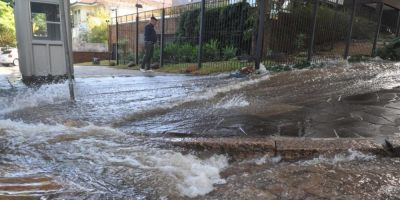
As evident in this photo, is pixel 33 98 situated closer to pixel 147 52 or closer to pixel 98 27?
pixel 147 52

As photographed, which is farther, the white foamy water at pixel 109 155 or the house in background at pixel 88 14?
the house in background at pixel 88 14

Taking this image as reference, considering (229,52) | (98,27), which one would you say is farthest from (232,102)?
(98,27)

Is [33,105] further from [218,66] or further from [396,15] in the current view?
[396,15]

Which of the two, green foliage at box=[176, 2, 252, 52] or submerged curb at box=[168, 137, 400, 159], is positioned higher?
green foliage at box=[176, 2, 252, 52]

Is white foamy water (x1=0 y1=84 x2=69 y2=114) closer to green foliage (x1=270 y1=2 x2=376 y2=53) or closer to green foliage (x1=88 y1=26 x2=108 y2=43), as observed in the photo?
green foliage (x1=270 y1=2 x2=376 y2=53)

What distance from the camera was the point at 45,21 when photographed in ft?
26.5

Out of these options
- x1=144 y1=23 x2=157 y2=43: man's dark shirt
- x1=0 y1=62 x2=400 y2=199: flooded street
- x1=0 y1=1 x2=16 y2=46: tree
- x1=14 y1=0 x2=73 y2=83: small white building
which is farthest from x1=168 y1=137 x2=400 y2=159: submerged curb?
x1=0 y1=1 x2=16 y2=46: tree

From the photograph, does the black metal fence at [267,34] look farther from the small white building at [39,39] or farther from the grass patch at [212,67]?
the small white building at [39,39]

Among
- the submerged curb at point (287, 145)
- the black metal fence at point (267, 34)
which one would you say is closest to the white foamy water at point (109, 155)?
the submerged curb at point (287, 145)

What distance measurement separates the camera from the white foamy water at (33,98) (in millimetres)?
5188

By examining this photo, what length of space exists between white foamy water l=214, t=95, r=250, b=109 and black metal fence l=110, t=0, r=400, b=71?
3.42 meters

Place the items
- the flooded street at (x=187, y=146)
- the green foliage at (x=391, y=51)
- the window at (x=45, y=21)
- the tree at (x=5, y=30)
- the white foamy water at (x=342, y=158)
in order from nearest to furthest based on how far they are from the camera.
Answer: the flooded street at (x=187, y=146), the white foamy water at (x=342, y=158), the window at (x=45, y=21), the green foliage at (x=391, y=51), the tree at (x=5, y=30)

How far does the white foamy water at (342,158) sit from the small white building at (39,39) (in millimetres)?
6324

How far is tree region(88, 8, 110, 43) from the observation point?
32.9m
